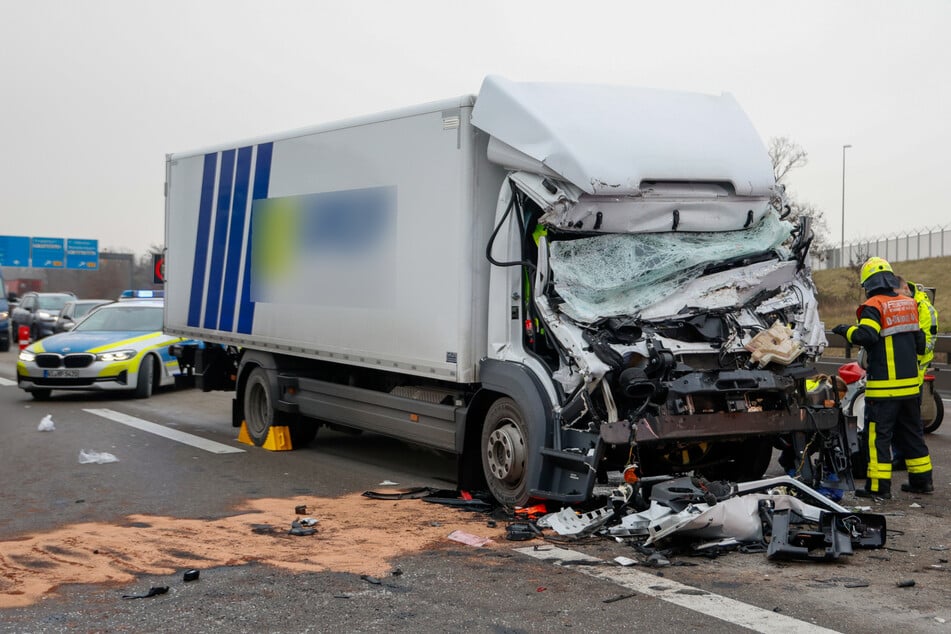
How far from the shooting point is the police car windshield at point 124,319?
17688 millimetres

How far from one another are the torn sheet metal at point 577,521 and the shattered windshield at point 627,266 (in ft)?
4.36

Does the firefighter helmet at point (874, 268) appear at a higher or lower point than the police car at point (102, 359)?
higher

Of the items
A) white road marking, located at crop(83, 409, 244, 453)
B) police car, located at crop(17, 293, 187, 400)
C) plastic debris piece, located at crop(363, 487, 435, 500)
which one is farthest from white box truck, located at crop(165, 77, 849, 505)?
police car, located at crop(17, 293, 187, 400)

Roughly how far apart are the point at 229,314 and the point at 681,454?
617 centimetres

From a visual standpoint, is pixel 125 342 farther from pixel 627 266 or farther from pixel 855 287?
pixel 855 287

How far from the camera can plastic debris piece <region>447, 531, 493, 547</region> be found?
7035 millimetres

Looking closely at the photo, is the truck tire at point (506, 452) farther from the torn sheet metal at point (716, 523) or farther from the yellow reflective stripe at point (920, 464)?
the yellow reflective stripe at point (920, 464)

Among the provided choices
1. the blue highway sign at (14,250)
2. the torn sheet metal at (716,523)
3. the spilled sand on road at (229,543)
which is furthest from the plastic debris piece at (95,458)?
the blue highway sign at (14,250)

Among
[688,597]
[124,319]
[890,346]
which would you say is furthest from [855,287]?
[688,597]

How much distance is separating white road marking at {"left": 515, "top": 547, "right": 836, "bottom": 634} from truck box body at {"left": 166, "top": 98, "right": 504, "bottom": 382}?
218 centimetres

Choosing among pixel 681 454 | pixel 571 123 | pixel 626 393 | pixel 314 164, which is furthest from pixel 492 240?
pixel 314 164

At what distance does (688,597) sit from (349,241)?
17.5ft

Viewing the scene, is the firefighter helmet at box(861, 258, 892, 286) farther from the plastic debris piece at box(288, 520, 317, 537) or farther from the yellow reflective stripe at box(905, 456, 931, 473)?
the plastic debris piece at box(288, 520, 317, 537)

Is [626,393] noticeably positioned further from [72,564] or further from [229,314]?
[229,314]
